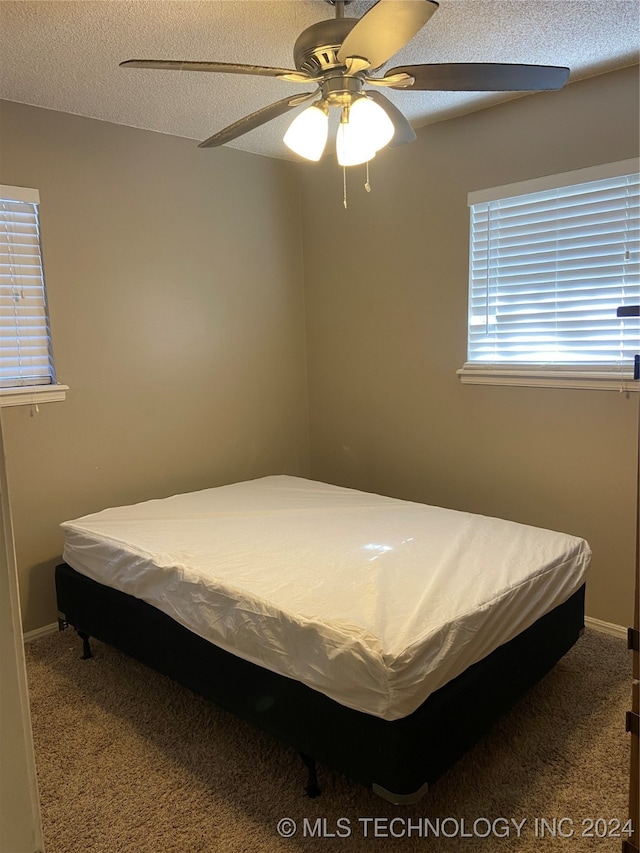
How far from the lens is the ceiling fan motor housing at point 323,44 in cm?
167

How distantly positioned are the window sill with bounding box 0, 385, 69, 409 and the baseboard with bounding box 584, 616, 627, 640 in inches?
108

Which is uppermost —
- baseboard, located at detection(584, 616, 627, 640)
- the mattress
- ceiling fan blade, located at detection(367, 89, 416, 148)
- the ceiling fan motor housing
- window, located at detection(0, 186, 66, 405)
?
the ceiling fan motor housing

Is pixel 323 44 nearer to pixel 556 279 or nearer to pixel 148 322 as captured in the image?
pixel 556 279

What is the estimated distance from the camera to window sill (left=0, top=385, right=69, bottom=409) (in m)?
2.74

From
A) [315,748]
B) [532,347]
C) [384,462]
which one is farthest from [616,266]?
[315,748]

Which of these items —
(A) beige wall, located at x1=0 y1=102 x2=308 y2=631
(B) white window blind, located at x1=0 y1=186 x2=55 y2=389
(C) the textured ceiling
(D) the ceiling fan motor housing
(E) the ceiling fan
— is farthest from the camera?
(A) beige wall, located at x1=0 y1=102 x2=308 y2=631

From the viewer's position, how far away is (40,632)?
292 cm

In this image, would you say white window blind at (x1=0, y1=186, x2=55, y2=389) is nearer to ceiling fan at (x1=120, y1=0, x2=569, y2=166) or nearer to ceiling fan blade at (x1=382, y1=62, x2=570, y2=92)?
ceiling fan at (x1=120, y1=0, x2=569, y2=166)

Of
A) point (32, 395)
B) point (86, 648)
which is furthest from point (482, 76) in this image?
point (86, 648)

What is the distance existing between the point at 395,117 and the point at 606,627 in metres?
2.39

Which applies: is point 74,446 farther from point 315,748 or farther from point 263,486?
point 315,748

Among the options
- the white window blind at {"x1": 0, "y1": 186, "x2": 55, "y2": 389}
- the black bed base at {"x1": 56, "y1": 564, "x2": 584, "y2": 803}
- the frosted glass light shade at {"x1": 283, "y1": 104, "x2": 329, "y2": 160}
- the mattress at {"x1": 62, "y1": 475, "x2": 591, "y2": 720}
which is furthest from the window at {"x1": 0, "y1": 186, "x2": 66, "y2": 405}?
the frosted glass light shade at {"x1": 283, "y1": 104, "x2": 329, "y2": 160}

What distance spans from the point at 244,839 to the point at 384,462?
2.27 m

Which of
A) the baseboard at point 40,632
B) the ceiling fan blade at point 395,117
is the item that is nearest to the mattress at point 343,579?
the baseboard at point 40,632
